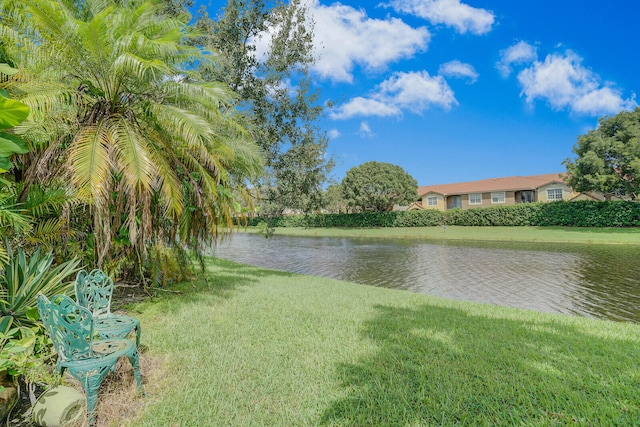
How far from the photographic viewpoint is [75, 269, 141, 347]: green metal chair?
3477 mm

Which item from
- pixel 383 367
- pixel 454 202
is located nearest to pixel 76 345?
pixel 383 367

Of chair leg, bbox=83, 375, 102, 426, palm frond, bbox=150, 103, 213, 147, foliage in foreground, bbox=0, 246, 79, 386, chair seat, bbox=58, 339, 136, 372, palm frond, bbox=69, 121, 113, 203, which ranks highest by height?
palm frond, bbox=150, 103, 213, 147

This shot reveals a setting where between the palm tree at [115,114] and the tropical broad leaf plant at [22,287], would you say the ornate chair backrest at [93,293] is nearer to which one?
the tropical broad leaf plant at [22,287]

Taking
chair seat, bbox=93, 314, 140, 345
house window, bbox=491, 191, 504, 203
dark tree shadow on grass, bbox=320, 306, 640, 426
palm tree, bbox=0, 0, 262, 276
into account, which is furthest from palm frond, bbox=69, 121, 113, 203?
house window, bbox=491, 191, 504, 203

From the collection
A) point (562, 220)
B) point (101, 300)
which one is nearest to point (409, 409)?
point (101, 300)

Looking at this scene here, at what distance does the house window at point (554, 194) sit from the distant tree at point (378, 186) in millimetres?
15566

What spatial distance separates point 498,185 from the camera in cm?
4391

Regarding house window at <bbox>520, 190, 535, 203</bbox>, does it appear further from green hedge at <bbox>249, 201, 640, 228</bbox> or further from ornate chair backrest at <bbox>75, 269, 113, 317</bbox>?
ornate chair backrest at <bbox>75, 269, 113, 317</bbox>

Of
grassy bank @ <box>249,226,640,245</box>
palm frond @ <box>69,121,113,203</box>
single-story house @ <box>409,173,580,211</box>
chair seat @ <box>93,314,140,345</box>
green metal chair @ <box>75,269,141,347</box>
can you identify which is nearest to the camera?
chair seat @ <box>93,314,140,345</box>

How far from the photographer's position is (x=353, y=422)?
2.80m

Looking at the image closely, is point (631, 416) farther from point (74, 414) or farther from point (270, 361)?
point (74, 414)

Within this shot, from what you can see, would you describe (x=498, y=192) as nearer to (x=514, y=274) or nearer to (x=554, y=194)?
(x=554, y=194)

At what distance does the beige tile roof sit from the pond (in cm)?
2330

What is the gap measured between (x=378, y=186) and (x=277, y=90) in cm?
3168
